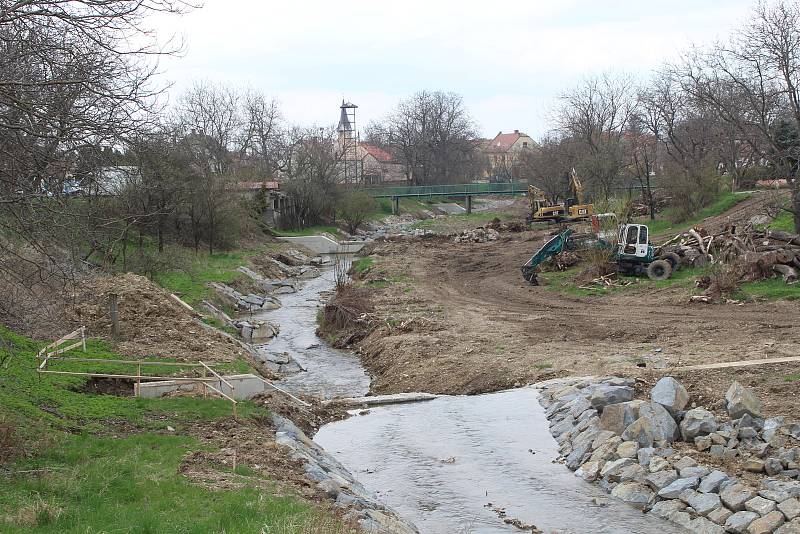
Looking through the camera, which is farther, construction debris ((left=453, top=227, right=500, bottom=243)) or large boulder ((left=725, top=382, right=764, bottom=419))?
construction debris ((left=453, top=227, right=500, bottom=243))

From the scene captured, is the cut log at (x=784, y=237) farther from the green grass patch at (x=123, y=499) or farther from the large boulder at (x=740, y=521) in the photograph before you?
the green grass patch at (x=123, y=499)

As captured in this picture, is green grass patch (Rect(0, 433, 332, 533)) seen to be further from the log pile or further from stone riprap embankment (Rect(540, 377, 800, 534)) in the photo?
the log pile

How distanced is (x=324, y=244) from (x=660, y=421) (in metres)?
47.0

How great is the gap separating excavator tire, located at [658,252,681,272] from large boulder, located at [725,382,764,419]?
16858 mm

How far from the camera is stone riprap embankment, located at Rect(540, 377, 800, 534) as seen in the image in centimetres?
1093

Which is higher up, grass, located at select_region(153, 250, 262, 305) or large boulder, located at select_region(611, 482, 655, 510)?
grass, located at select_region(153, 250, 262, 305)

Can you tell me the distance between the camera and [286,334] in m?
28.7

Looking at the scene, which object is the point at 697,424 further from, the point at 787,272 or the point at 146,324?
the point at 146,324

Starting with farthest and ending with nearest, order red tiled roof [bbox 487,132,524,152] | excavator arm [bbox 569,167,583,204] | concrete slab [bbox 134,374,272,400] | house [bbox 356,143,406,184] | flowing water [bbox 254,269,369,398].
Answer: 1. red tiled roof [bbox 487,132,524,152]
2. house [bbox 356,143,406,184]
3. excavator arm [bbox 569,167,583,204]
4. flowing water [bbox 254,269,369,398]
5. concrete slab [bbox 134,374,272,400]

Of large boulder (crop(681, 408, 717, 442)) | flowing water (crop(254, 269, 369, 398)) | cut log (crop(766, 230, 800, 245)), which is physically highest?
cut log (crop(766, 230, 800, 245))

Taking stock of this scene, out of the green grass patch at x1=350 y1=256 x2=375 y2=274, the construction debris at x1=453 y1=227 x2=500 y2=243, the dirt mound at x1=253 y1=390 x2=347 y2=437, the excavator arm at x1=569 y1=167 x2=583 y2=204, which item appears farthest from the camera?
the construction debris at x1=453 y1=227 x2=500 y2=243

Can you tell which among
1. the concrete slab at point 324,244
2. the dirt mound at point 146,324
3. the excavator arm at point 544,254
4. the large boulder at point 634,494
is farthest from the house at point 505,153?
the large boulder at point 634,494

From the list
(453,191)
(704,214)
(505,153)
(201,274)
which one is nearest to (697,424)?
(201,274)

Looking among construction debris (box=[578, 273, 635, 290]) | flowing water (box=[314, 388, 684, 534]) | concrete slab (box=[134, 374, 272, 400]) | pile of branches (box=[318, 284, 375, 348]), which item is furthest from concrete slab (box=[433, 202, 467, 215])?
concrete slab (box=[134, 374, 272, 400])
